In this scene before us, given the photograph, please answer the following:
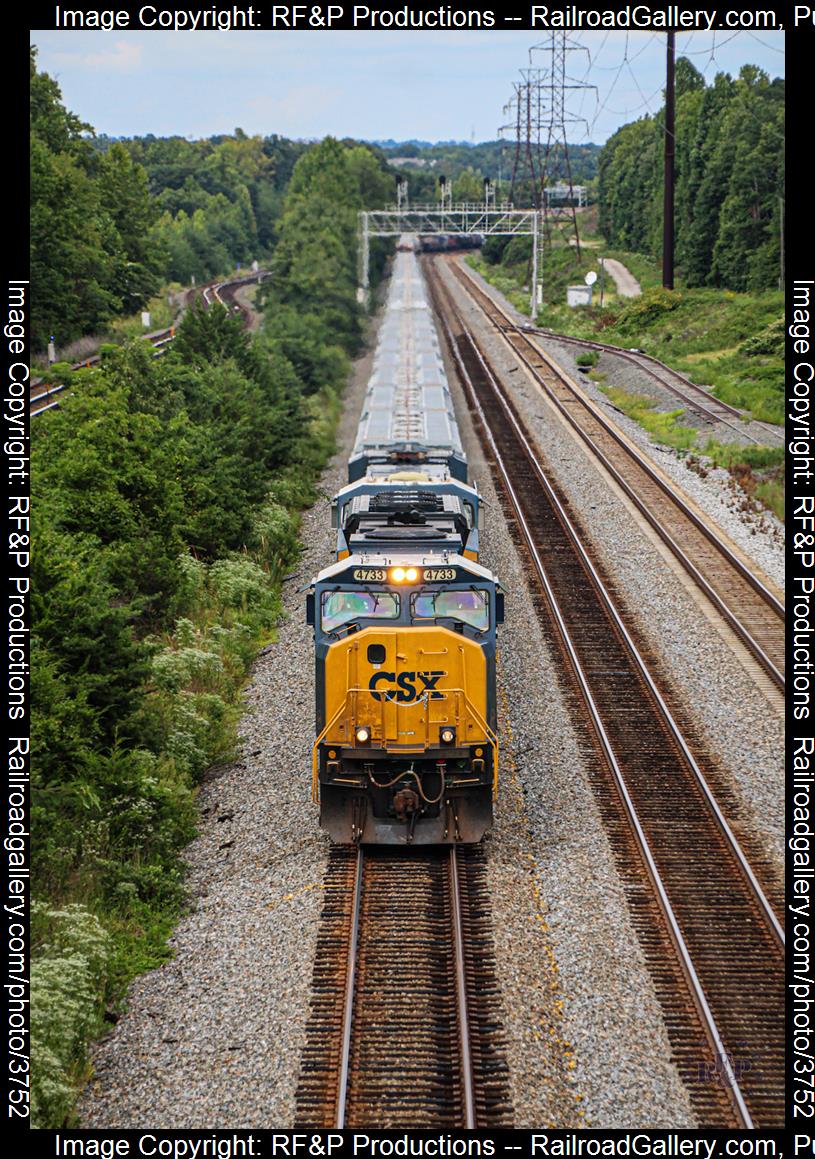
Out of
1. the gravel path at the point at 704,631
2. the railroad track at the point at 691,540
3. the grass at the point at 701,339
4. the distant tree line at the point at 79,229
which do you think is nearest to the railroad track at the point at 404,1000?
the gravel path at the point at 704,631

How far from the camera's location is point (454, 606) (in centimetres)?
1452

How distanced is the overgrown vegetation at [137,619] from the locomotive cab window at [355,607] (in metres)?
3.37

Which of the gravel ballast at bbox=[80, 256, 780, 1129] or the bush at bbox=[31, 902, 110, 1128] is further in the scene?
the gravel ballast at bbox=[80, 256, 780, 1129]

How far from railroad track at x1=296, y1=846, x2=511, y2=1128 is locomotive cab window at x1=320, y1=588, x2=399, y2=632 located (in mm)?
3040

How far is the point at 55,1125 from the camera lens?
10102 mm

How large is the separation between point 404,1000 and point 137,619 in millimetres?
12389

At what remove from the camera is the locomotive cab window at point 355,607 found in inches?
570

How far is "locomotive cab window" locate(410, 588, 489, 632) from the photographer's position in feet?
47.4

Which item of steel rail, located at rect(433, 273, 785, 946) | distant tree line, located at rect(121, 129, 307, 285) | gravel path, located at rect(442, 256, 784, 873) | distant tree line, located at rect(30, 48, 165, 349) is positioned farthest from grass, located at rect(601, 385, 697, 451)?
distant tree line, located at rect(121, 129, 307, 285)

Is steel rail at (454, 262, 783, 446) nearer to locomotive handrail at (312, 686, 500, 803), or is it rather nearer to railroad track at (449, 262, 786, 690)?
railroad track at (449, 262, 786, 690)

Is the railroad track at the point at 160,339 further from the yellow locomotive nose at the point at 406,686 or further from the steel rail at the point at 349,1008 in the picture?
the steel rail at the point at 349,1008

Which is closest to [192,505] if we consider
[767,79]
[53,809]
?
[53,809]

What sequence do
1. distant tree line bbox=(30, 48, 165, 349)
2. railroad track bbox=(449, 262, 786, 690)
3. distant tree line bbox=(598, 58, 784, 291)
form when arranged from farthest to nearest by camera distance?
distant tree line bbox=(598, 58, 784, 291)
distant tree line bbox=(30, 48, 165, 349)
railroad track bbox=(449, 262, 786, 690)
